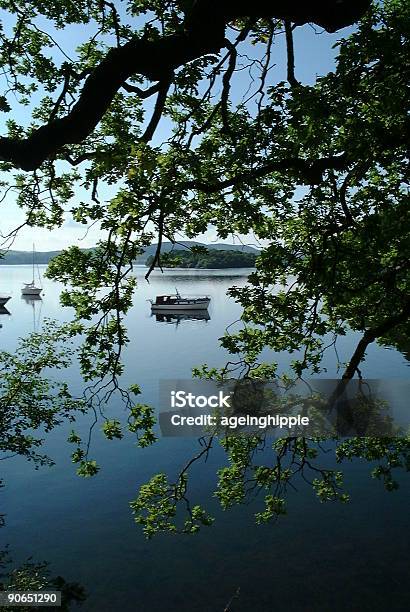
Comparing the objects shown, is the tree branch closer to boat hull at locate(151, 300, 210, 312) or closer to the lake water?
the lake water

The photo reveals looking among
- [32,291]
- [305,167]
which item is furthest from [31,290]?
A: [305,167]

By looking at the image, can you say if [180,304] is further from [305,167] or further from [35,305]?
[305,167]

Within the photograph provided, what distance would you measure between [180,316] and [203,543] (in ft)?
193

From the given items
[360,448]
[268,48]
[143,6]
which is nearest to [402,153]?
[268,48]

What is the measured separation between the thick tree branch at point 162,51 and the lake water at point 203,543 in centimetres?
1327

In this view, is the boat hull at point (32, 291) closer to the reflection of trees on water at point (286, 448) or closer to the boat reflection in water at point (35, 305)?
the boat reflection in water at point (35, 305)

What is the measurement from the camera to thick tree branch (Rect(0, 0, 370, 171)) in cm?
460

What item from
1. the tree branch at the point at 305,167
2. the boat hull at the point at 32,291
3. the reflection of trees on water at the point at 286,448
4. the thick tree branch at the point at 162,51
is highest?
the boat hull at the point at 32,291

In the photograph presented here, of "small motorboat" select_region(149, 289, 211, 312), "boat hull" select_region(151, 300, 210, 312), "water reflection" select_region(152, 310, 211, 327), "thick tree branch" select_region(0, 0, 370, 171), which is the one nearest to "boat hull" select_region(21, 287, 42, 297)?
"water reflection" select_region(152, 310, 211, 327)

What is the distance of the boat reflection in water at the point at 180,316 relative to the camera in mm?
72738

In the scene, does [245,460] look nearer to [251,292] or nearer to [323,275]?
[251,292]

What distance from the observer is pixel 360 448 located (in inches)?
435

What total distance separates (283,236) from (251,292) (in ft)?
7.55

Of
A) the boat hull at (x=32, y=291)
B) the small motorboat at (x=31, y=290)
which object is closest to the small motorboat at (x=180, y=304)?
the small motorboat at (x=31, y=290)
